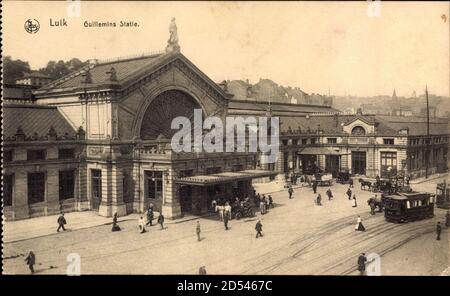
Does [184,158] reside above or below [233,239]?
above

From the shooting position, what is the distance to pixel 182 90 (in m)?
42.3

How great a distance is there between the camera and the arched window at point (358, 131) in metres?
61.0

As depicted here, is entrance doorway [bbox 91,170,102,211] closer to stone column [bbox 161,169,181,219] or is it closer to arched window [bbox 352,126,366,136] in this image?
stone column [bbox 161,169,181,219]

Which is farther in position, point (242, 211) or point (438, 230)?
point (242, 211)

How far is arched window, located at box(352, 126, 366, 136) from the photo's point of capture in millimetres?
60956

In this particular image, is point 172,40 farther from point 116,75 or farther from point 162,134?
point 162,134

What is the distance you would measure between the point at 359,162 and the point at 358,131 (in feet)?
15.2

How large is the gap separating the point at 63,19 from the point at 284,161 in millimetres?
42125

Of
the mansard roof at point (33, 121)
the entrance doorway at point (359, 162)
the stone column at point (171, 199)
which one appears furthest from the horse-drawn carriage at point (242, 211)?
the entrance doorway at point (359, 162)

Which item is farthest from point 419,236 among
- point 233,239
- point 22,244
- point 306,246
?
point 22,244

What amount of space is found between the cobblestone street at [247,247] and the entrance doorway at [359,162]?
2557 centimetres

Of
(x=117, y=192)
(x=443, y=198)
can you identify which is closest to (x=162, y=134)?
(x=117, y=192)

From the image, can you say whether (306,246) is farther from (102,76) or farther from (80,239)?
(102,76)

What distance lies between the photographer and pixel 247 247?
86.3ft
